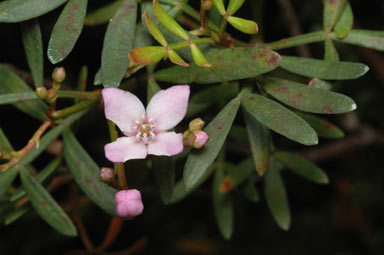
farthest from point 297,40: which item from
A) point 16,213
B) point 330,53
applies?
point 16,213

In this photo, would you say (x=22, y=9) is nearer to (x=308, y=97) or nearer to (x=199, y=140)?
(x=199, y=140)

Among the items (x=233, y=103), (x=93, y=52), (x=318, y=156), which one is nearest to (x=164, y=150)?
(x=233, y=103)

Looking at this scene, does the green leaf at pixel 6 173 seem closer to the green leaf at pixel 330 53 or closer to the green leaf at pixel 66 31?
the green leaf at pixel 66 31

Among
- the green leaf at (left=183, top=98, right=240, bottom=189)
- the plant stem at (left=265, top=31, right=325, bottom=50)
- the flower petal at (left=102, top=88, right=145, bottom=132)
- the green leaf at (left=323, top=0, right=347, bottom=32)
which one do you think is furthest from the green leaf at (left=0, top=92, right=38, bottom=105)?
the green leaf at (left=323, top=0, right=347, bottom=32)

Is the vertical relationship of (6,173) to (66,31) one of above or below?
below

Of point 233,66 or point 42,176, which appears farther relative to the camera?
point 42,176

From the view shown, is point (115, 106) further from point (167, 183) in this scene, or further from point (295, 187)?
point (295, 187)
